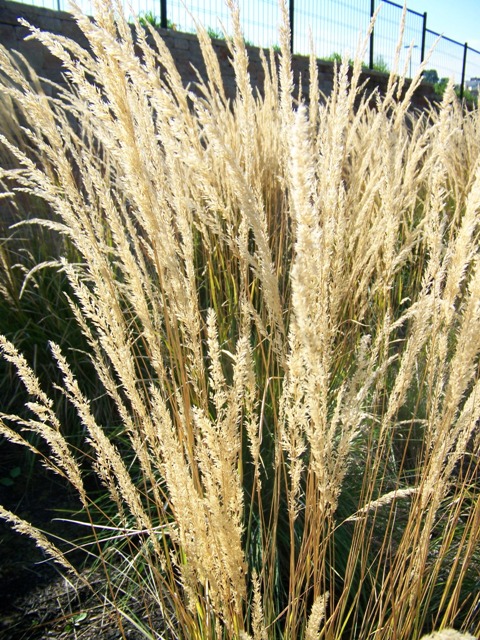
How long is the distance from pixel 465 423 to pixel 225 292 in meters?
1.50

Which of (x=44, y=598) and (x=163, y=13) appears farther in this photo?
(x=163, y=13)

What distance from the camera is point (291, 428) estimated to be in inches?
42.7

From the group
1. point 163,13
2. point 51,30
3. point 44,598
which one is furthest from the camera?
point 163,13

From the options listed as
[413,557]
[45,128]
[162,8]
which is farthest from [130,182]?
[162,8]

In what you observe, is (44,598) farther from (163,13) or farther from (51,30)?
(163,13)

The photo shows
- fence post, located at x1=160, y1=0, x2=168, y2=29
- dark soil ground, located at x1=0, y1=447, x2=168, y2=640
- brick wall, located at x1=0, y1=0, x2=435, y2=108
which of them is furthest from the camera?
fence post, located at x1=160, y1=0, x2=168, y2=29

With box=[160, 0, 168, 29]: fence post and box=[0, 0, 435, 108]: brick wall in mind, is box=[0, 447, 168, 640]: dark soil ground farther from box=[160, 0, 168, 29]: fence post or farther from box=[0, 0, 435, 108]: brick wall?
box=[160, 0, 168, 29]: fence post

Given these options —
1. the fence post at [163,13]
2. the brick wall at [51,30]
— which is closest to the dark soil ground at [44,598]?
the brick wall at [51,30]

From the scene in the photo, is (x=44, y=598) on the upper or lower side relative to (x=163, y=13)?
lower

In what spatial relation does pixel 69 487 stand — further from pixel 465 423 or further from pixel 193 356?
pixel 465 423

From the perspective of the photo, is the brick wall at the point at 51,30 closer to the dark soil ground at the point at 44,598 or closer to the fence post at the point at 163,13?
the fence post at the point at 163,13

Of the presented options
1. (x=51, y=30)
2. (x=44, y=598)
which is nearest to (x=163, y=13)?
(x=51, y=30)

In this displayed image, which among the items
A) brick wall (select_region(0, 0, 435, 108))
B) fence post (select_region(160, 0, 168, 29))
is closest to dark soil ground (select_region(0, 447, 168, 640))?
brick wall (select_region(0, 0, 435, 108))

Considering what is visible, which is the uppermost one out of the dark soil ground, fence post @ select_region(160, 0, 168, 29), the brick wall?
fence post @ select_region(160, 0, 168, 29)
